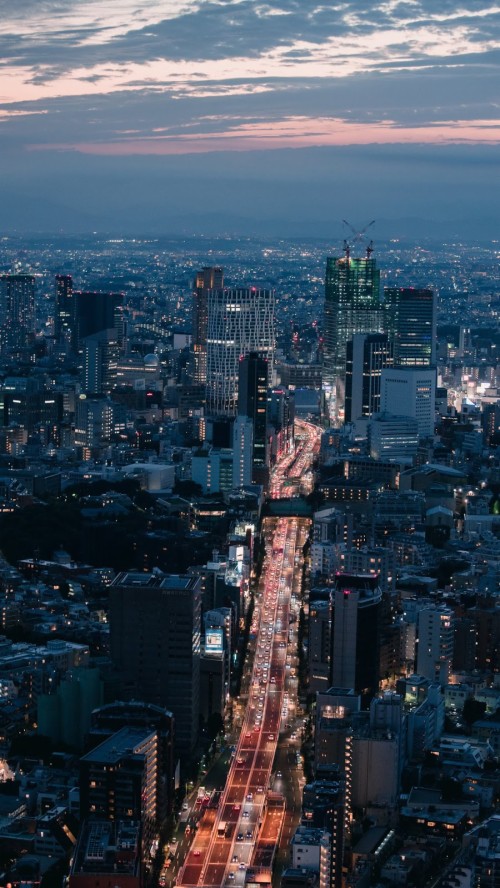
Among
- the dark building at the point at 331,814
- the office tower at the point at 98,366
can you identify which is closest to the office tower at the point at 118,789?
the dark building at the point at 331,814

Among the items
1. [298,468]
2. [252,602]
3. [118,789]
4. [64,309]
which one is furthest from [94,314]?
[118,789]

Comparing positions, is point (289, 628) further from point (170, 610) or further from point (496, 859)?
point (496, 859)

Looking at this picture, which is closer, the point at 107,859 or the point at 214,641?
the point at 107,859

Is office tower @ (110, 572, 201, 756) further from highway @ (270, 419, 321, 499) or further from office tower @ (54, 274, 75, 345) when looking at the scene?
office tower @ (54, 274, 75, 345)

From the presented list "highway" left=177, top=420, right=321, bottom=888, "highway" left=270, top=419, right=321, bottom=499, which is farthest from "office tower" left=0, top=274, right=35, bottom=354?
"highway" left=177, top=420, right=321, bottom=888

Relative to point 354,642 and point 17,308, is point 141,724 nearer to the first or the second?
point 354,642

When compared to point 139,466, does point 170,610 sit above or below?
above

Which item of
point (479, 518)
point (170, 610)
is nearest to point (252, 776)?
point (170, 610)
